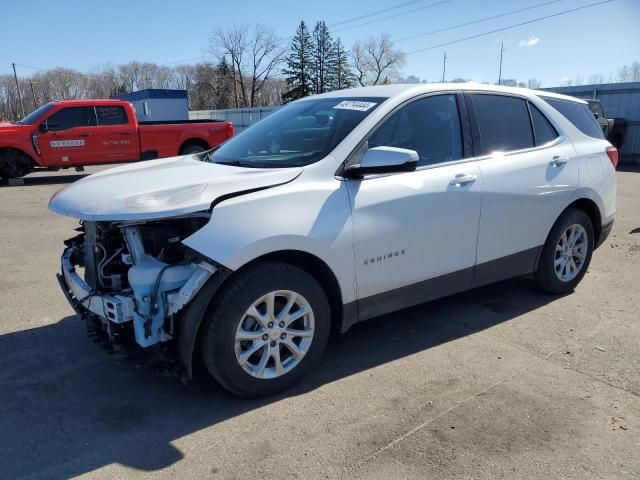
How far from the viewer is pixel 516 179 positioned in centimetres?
421

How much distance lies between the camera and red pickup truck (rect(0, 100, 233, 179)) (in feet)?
42.9

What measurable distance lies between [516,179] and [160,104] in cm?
3959

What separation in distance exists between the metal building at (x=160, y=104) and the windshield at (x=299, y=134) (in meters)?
37.6

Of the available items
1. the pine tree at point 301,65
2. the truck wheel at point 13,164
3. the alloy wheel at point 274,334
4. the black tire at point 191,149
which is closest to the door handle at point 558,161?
the alloy wheel at point 274,334

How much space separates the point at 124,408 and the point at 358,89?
113 inches

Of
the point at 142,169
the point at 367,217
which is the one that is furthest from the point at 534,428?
the point at 142,169

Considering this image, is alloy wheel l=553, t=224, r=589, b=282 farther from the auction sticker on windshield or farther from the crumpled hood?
the crumpled hood

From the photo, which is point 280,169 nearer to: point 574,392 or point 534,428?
point 534,428

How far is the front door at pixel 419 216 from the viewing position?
343cm

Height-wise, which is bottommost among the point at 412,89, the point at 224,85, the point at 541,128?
the point at 541,128

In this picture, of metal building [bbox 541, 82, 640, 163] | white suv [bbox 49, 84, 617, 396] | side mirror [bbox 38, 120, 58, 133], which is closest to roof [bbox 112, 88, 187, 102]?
side mirror [bbox 38, 120, 58, 133]

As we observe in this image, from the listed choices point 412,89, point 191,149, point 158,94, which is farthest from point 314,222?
point 158,94

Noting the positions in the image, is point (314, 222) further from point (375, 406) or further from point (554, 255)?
point (554, 255)

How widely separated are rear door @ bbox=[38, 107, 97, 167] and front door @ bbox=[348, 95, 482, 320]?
11.9m
